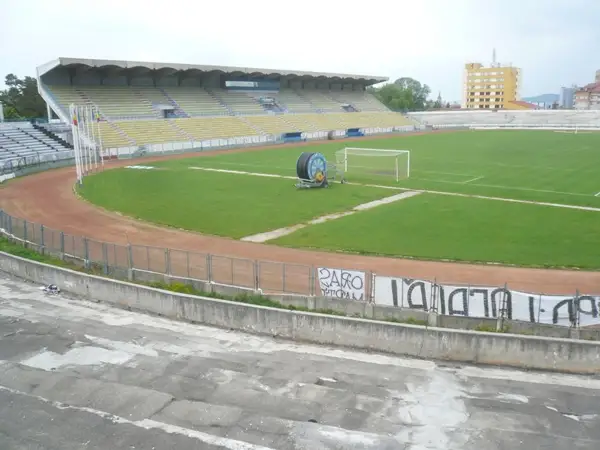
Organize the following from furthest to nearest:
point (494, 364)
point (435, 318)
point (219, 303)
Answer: point (219, 303)
point (435, 318)
point (494, 364)

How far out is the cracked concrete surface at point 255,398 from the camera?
11.0m

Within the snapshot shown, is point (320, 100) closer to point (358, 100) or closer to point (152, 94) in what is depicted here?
point (358, 100)

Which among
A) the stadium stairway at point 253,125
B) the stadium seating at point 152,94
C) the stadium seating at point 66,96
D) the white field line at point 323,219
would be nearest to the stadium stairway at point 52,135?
the stadium seating at point 66,96

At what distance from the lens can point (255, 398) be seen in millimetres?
12641

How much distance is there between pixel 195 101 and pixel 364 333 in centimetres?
7325

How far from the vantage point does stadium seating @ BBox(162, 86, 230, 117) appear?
80500 millimetres

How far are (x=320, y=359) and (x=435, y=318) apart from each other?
3.45m

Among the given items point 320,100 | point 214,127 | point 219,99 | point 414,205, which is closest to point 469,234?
point 414,205

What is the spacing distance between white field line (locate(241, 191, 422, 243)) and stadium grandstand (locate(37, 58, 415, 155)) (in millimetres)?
37783

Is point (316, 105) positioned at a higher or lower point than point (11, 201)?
higher

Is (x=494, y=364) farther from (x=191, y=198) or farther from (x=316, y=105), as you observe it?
(x=316, y=105)

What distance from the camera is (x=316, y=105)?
330 ft

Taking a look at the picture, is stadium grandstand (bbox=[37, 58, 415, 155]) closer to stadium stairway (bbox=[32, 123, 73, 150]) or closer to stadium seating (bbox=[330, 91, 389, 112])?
stadium seating (bbox=[330, 91, 389, 112])

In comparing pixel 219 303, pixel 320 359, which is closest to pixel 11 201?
pixel 219 303
